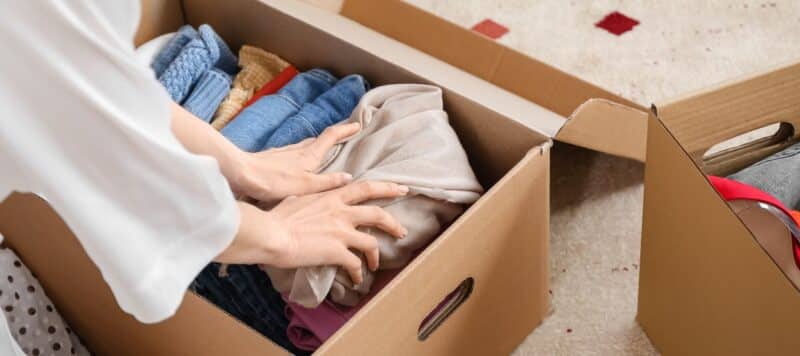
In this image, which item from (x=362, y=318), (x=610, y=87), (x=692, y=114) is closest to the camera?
(x=362, y=318)

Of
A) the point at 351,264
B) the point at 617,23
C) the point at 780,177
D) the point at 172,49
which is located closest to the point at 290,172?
the point at 351,264

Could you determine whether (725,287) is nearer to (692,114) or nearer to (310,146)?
(692,114)

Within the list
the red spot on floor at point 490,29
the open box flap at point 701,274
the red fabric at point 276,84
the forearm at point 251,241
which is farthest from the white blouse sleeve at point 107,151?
the red spot on floor at point 490,29

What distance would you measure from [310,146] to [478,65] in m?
0.34

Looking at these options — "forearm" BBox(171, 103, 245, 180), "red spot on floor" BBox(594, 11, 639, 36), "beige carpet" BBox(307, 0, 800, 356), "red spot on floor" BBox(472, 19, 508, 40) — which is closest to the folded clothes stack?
"forearm" BBox(171, 103, 245, 180)

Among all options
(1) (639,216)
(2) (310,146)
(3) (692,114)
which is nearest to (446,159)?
(2) (310,146)

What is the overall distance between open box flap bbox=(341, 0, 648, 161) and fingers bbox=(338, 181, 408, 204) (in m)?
0.17

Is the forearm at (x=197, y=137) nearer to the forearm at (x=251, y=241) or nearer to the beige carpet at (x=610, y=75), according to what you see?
the forearm at (x=251, y=241)

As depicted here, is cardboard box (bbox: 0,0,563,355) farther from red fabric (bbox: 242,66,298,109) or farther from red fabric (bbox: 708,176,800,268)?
red fabric (bbox: 708,176,800,268)

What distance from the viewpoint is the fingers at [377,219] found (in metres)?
0.82

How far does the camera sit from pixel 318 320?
2.79 ft

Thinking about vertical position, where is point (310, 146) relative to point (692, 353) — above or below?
above

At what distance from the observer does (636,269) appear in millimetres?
1096

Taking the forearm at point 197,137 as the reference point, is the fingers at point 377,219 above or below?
below
